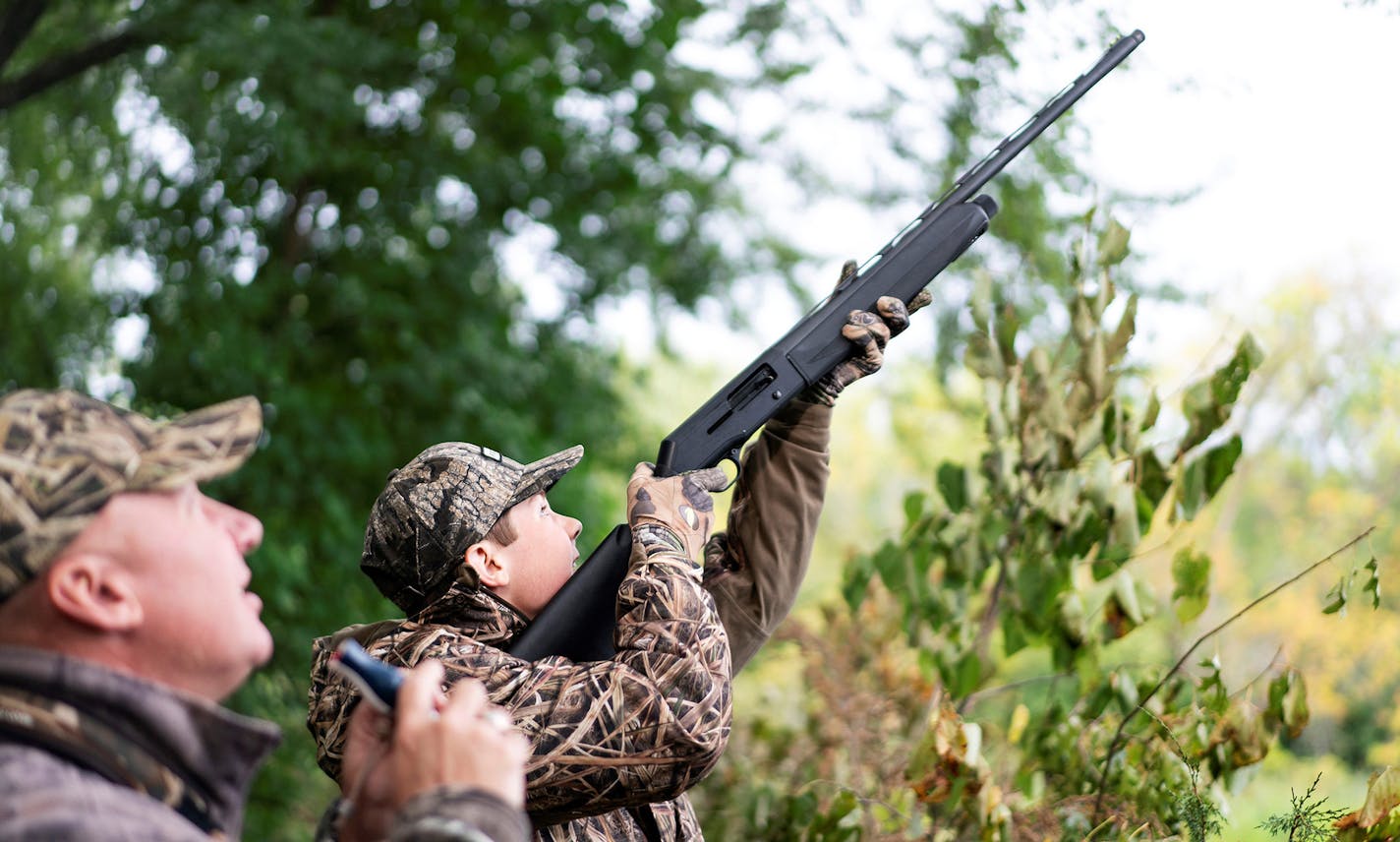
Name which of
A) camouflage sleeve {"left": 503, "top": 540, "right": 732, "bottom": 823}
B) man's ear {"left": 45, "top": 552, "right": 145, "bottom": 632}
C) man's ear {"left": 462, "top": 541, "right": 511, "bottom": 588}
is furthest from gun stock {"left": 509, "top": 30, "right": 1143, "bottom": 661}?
man's ear {"left": 45, "top": 552, "right": 145, "bottom": 632}

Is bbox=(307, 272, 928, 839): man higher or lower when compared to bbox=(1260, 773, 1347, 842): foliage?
lower

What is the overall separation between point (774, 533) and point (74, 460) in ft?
5.66

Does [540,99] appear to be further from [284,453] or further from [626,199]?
[284,453]

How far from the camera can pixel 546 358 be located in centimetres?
785

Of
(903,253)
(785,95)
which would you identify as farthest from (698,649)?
(785,95)

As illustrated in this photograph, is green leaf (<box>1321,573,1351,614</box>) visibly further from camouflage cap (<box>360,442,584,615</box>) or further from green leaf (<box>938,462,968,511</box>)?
camouflage cap (<box>360,442,584,615</box>)

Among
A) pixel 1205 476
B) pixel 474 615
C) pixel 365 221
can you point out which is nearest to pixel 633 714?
pixel 474 615

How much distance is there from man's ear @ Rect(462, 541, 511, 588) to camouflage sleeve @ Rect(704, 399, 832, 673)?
0.61m

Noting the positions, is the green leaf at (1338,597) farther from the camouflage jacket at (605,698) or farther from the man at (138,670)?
the man at (138,670)

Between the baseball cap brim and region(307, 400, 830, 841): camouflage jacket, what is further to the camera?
the baseball cap brim

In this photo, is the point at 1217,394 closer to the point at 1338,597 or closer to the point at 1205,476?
the point at 1205,476

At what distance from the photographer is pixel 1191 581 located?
314 centimetres

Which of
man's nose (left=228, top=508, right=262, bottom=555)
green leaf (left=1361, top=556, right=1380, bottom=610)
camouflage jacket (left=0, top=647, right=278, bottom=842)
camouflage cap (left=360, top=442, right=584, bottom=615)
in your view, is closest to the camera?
camouflage jacket (left=0, top=647, right=278, bottom=842)

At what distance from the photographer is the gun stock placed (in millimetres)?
2863
